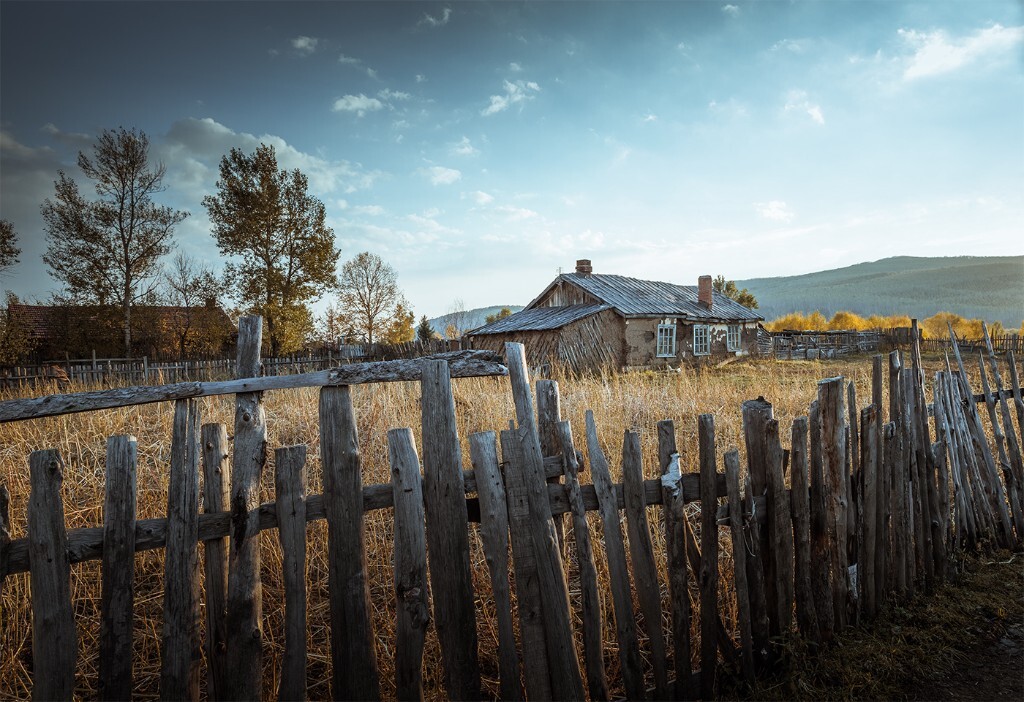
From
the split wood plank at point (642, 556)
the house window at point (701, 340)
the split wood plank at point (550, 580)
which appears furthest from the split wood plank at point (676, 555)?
the house window at point (701, 340)

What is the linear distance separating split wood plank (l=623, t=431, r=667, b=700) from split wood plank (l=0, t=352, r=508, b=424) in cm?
72

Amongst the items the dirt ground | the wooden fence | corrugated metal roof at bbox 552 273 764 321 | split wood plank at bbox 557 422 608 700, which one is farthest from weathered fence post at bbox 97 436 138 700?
corrugated metal roof at bbox 552 273 764 321

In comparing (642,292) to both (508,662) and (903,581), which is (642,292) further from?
(508,662)

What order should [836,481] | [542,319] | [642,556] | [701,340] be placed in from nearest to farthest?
[642,556], [836,481], [542,319], [701,340]

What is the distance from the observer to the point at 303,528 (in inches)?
78.2

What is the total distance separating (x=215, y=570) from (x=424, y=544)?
842mm

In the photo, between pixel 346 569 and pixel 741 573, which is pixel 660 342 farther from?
pixel 346 569

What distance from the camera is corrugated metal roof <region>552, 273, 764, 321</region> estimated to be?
21000mm

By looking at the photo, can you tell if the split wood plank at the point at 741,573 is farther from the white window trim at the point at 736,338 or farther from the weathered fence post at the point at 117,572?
the white window trim at the point at 736,338

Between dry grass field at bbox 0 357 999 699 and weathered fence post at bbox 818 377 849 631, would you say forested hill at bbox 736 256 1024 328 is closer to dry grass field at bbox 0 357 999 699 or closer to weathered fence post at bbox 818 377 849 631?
dry grass field at bbox 0 357 999 699

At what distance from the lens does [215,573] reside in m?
2.00

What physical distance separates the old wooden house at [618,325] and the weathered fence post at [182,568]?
1575 centimetres

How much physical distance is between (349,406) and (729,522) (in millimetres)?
1931

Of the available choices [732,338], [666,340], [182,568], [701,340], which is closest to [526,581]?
[182,568]
